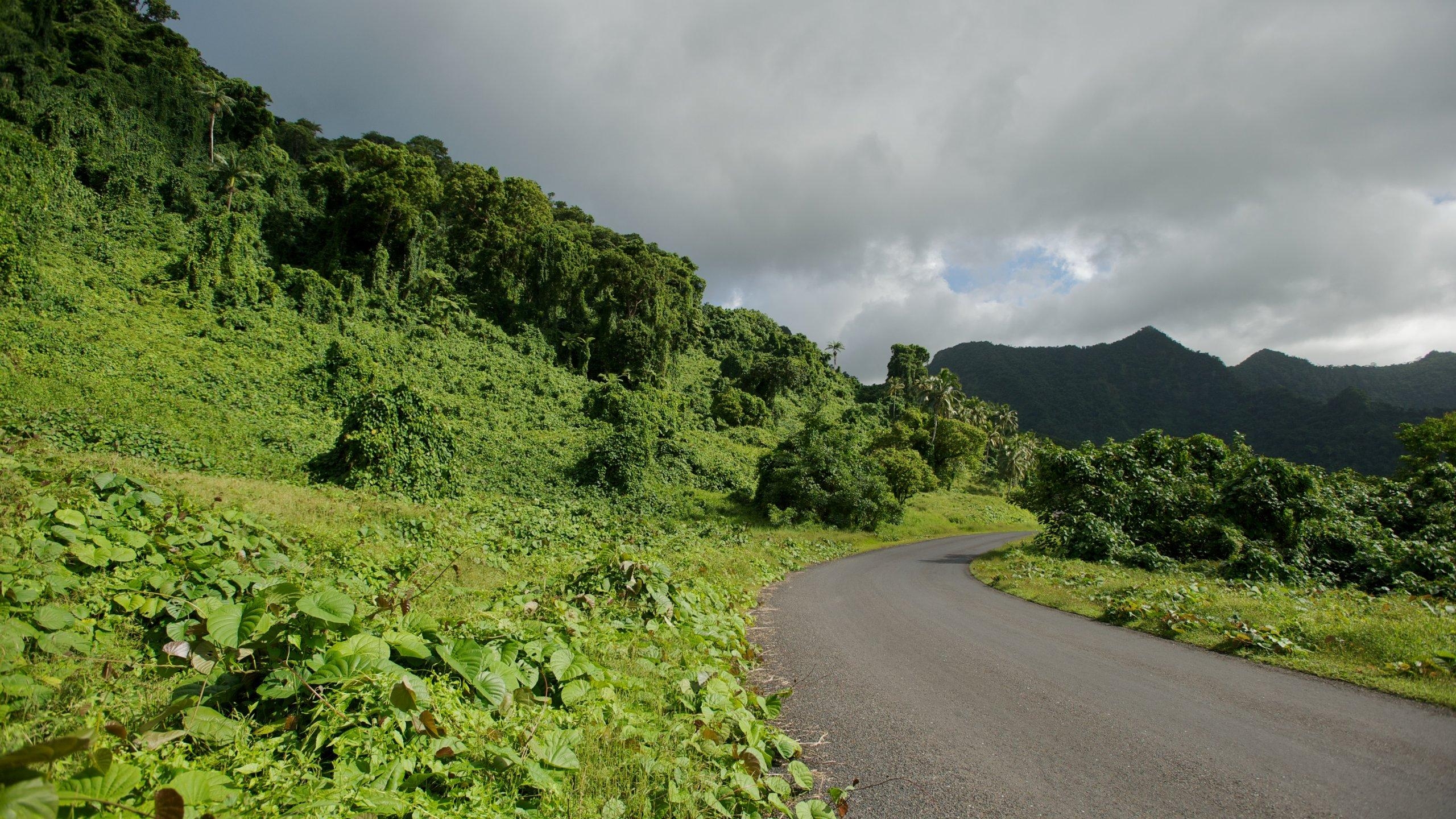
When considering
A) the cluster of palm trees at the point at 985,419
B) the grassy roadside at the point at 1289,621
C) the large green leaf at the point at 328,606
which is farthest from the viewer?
the cluster of palm trees at the point at 985,419

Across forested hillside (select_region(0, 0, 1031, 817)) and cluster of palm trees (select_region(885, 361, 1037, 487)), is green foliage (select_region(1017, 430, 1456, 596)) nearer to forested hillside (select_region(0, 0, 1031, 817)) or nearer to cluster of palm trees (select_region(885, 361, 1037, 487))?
forested hillside (select_region(0, 0, 1031, 817))

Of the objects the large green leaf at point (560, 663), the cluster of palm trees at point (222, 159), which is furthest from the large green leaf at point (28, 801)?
the cluster of palm trees at point (222, 159)

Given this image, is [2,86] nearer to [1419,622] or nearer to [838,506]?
[838,506]

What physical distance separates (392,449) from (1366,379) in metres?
153

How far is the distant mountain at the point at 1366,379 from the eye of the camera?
9144 centimetres

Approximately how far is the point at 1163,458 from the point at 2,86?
183 feet

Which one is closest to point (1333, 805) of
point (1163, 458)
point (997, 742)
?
point (997, 742)

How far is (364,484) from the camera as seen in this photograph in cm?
1830

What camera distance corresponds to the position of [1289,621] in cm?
805

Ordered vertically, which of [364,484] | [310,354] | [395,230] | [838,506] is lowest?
[838,506]

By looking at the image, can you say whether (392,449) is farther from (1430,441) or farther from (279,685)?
(1430,441)

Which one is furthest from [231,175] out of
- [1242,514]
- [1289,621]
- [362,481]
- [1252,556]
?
[1242,514]

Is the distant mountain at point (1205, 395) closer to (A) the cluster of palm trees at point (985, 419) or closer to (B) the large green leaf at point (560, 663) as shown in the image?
(A) the cluster of palm trees at point (985, 419)

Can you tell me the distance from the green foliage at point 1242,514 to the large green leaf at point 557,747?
1758cm
